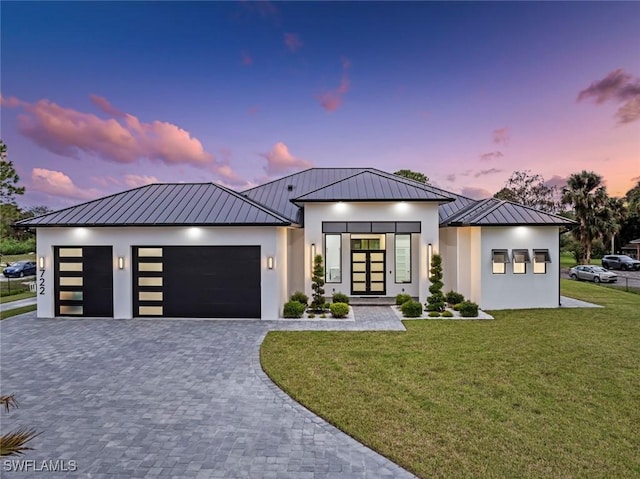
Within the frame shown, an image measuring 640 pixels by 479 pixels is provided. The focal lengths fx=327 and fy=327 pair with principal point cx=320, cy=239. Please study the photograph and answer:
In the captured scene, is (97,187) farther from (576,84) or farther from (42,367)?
(576,84)

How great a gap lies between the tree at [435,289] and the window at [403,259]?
1.91m

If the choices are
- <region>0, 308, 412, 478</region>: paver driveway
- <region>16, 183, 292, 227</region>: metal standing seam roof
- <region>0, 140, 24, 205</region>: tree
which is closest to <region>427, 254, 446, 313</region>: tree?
<region>16, 183, 292, 227</region>: metal standing seam roof

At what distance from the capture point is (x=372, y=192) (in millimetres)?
14711

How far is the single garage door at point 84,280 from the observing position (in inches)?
511

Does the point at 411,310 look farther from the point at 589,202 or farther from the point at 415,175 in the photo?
the point at 589,202

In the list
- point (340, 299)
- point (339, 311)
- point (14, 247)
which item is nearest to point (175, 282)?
point (339, 311)

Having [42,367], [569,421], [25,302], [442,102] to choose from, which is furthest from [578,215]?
[25,302]

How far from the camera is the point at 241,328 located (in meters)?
11.4

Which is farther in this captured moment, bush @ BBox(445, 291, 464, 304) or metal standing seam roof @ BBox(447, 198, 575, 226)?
bush @ BBox(445, 291, 464, 304)

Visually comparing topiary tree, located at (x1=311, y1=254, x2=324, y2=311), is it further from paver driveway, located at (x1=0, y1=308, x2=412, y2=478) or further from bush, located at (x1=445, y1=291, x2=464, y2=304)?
bush, located at (x1=445, y1=291, x2=464, y2=304)

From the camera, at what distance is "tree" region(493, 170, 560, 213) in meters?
45.7

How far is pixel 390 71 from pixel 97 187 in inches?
1035

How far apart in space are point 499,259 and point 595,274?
53.1 feet

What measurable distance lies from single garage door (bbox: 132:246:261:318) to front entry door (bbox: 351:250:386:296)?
545 centimetres
